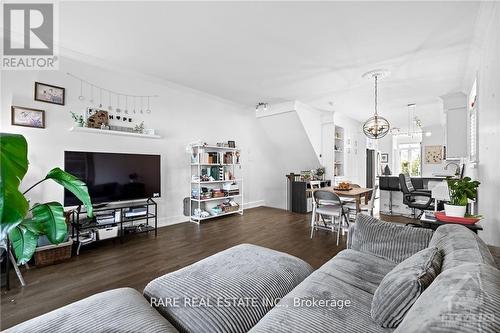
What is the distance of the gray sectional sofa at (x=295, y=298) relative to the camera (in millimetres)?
691

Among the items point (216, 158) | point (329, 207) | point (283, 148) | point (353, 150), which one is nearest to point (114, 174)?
point (216, 158)

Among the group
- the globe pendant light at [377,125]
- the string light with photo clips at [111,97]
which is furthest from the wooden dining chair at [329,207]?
the string light with photo clips at [111,97]

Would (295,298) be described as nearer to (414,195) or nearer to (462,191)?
(462,191)

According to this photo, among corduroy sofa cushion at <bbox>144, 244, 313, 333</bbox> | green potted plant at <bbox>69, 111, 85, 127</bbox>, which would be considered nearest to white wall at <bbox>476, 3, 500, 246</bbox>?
corduroy sofa cushion at <bbox>144, 244, 313, 333</bbox>

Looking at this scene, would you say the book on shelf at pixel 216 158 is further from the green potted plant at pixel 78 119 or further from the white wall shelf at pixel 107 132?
the green potted plant at pixel 78 119

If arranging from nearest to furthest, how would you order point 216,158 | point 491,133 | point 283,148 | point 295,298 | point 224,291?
point 295,298 → point 224,291 → point 491,133 → point 216,158 → point 283,148

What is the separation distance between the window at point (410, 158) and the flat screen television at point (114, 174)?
935 cm

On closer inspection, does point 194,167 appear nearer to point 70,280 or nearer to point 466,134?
point 70,280

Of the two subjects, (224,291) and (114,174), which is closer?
(224,291)

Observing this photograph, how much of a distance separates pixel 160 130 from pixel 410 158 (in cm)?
936

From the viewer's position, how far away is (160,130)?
13.9 ft

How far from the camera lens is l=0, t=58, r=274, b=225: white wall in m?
2.94

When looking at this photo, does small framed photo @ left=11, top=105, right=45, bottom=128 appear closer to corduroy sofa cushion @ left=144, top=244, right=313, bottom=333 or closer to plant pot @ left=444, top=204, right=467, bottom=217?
corduroy sofa cushion @ left=144, top=244, right=313, bottom=333

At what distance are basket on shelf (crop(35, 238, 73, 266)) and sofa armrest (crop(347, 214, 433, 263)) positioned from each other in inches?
126
